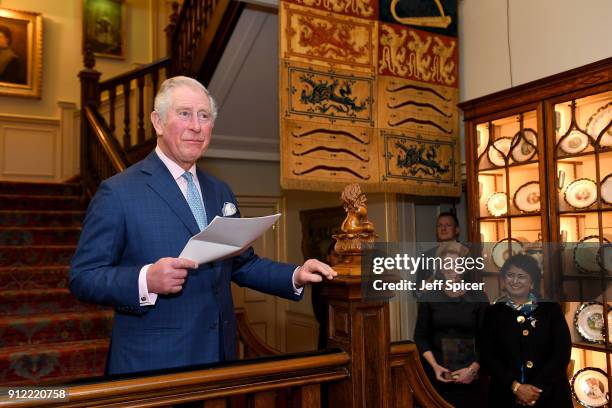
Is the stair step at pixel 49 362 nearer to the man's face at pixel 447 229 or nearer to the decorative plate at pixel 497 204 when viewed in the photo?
the man's face at pixel 447 229

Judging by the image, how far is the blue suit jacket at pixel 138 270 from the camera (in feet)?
4.50

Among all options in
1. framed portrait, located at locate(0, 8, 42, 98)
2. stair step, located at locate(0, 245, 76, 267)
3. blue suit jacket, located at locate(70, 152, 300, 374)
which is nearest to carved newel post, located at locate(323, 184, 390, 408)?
blue suit jacket, located at locate(70, 152, 300, 374)

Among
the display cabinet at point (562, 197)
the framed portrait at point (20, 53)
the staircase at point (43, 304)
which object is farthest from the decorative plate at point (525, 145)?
the framed portrait at point (20, 53)

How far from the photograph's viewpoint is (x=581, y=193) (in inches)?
123

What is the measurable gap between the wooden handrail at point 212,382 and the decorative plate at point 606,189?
2.21 metres

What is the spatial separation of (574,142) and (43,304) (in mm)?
3389

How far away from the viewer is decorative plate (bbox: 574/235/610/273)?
304 centimetres

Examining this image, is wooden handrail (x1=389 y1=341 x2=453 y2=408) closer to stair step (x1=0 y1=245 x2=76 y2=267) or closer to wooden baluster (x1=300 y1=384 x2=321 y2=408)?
wooden baluster (x1=300 y1=384 x2=321 y2=408)

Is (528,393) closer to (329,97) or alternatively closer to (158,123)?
(329,97)

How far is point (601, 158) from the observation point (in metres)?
3.04

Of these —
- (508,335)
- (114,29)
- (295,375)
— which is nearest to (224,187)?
(295,375)

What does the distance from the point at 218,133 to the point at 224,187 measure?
3.53m

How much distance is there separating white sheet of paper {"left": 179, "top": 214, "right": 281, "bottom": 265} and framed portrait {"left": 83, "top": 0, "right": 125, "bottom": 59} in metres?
6.29

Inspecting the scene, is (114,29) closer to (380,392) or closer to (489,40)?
(489,40)
